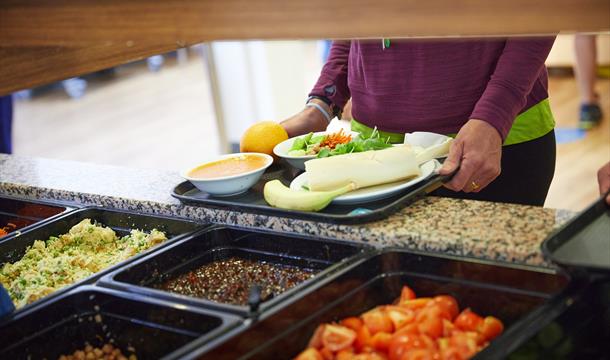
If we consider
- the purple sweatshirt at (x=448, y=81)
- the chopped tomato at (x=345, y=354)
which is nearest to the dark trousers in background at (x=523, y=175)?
the purple sweatshirt at (x=448, y=81)

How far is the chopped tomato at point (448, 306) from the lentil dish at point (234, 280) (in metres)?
0.35

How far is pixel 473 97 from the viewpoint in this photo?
224 centimetres

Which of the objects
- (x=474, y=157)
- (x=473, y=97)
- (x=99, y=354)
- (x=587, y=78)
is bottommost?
(x=587, y=78)

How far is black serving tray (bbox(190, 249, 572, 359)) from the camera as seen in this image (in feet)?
4.50

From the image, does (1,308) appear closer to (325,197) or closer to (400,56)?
(325,197)

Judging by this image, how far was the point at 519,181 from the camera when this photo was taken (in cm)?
231

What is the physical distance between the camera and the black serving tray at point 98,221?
200 cm

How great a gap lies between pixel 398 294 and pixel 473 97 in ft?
2.83

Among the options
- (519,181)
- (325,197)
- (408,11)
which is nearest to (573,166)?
(519,181)

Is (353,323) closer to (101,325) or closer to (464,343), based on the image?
(464,343)

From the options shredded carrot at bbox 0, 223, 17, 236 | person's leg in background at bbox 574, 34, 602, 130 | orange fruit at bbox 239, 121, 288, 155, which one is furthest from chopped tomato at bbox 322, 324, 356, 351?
person's leg in background at bbox 574, 34, 602, 130

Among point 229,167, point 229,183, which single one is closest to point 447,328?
point 229,183

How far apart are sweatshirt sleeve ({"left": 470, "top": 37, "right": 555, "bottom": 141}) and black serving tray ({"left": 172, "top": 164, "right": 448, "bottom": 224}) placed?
0.27 m

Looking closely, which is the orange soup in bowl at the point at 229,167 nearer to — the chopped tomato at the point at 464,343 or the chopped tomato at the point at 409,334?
the chopped tomato at the point at 409,334
